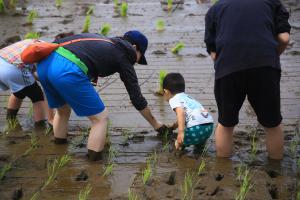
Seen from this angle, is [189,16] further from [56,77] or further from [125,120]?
[56,77]

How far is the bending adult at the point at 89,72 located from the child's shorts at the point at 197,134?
1.72 feet

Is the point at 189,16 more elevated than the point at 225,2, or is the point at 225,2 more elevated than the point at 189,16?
the point at 225,2

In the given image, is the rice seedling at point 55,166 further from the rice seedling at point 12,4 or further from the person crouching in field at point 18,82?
the rice seedling at point 12,4

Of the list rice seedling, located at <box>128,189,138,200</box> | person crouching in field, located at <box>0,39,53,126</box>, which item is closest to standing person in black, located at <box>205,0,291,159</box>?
rice seedling, located at <box>128,189,138,200</box>

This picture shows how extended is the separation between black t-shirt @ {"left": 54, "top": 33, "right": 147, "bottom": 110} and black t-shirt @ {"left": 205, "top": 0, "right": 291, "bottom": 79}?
0.84 meters

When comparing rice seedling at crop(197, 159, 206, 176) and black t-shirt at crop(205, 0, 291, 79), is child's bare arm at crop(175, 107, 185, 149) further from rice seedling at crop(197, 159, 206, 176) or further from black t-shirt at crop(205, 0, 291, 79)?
black t-shirt at crop(205, 0, 291, 79)

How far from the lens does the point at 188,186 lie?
3557 millimetres

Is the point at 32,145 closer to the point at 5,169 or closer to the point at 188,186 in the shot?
the point at 5,169

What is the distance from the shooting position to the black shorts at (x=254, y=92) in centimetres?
373

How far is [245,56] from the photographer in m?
3.71

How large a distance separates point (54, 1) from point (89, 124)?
763 cm

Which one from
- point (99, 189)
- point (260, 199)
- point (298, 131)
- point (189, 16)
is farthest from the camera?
point (189, 16)

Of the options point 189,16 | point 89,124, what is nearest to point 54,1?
point 189,16

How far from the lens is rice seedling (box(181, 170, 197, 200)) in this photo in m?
3.42
